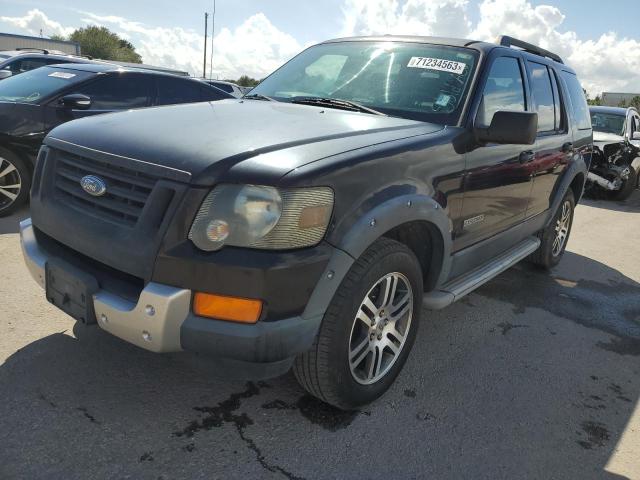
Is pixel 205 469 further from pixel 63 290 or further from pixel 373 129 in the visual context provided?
pixel 373 129

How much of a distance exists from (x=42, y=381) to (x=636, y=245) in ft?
22.8

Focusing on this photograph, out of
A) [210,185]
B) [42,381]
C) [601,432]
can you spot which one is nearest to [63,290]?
[42,381]

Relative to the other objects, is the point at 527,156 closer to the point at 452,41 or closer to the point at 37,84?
the point at 452,41

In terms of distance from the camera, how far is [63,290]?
228cm

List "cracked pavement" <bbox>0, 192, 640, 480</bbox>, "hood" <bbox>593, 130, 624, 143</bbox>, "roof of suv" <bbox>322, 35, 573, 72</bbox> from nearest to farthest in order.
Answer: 1. "cracked pavement" <bbox>0, 192, 640, 480</bbox>
2. "roof of suv" <bbox>322, 35, 573, 72</bbox>
3. "hood" <bbox>593, 130, 624, 143</bbox>

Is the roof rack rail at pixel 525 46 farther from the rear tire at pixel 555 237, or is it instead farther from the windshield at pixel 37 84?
the windshield at pixel 37 84

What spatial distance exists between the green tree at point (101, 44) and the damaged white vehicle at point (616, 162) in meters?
67.2

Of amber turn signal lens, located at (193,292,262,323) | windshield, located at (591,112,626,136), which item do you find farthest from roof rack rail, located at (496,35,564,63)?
windshield, located at (591,112,626,136)

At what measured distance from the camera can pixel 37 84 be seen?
5727 mm

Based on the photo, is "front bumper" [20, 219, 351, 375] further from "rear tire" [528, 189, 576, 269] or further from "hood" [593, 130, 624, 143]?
"hood" [593, 130, 624, 143]

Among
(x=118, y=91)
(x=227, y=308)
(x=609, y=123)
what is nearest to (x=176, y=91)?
(x=118, y=91)

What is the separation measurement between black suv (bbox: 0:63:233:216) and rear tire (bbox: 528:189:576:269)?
4330 millimetres

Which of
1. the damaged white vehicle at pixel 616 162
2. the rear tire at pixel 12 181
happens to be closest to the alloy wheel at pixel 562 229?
the damaged white vehicle at pixel 616 162

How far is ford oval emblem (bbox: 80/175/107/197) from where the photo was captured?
7.29 feet
